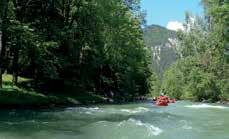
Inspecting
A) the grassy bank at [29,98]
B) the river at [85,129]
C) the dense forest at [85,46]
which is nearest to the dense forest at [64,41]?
the dense forest at [85,46]

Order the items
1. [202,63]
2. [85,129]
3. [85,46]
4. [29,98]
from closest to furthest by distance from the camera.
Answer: [85,129] → [29,98] → [85,46] → [202,63]

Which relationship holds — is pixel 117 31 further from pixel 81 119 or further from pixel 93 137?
pixel 93 137

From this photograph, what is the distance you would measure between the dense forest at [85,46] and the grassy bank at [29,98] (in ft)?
3.10

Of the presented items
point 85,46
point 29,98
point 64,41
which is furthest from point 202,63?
point 29,98

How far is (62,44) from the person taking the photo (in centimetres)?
5200

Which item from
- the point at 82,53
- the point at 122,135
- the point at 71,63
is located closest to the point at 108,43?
the point at 82,53

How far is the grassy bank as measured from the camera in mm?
38156

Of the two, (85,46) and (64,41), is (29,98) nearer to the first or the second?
(64,41)

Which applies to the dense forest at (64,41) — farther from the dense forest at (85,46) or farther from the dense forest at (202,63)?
the dense forest at (202,63)

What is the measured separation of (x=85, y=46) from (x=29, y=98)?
767 inches

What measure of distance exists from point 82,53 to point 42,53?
619 inches

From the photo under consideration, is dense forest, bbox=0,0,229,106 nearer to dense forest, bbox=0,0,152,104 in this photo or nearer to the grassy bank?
dense forest, bbox=0,0,152,104

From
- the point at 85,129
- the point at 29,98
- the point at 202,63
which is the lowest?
the point at 85,129

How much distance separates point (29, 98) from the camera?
136 feet
